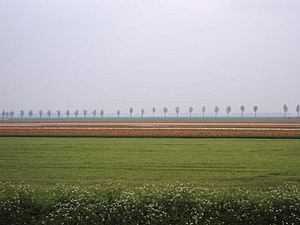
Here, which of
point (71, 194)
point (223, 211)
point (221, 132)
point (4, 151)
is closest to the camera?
point (223, 211)

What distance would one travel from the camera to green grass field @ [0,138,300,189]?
15891mm

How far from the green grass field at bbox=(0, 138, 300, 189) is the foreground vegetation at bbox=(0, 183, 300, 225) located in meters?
3.36

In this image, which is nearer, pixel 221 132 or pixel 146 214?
pixel 146 214

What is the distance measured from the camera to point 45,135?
37250 millimetres

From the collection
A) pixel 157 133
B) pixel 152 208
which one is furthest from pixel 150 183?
pixel 157 133

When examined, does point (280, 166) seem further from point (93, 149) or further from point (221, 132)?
point (221, 132)

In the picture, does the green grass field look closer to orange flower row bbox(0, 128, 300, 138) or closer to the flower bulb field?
the flower bulb field

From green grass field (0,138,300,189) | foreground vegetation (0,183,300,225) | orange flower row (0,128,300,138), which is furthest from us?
orange flower row (0,128,300,138)

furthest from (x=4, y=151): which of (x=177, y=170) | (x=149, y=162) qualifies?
(x=177, y=170)

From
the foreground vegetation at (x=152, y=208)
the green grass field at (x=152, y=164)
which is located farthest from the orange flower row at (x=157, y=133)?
the foreground vegetation at (x=152, y=208)

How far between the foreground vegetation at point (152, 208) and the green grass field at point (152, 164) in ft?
11.0

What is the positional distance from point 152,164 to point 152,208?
30.9ft

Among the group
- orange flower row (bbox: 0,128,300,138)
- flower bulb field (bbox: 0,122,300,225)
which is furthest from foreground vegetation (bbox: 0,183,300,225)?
orange flower row (bbox: 0,128,300,138)

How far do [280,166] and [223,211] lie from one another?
9790mm
